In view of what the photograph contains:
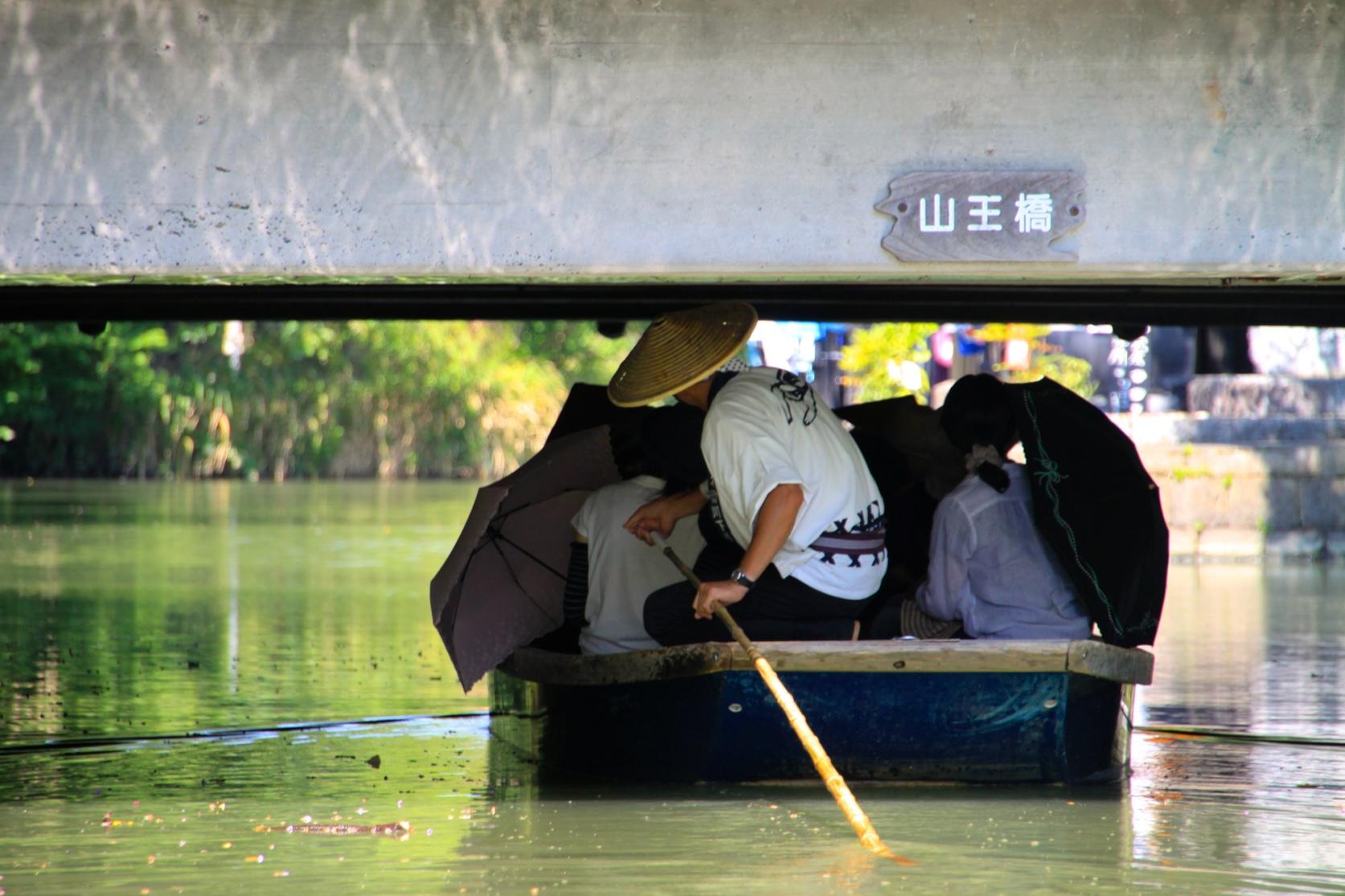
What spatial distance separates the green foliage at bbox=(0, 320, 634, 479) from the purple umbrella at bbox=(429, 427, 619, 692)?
27.8 m

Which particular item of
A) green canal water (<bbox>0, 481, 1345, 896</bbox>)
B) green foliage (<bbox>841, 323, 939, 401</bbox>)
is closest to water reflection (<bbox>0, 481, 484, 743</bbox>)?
green canal water (<bbox>0, 481, 1345, 896</bbox>)

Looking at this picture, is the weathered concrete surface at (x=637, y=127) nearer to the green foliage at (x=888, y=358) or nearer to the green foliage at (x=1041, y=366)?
the green foliage at (x=1041, y=366)

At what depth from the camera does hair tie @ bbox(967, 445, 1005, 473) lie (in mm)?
6508

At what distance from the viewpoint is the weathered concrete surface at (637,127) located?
5.48 m

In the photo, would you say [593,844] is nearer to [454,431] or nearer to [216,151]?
[216,151]

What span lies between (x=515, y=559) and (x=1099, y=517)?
7.80 feet

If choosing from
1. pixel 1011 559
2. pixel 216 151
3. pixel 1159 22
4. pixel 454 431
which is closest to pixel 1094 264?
pixel 1159 22

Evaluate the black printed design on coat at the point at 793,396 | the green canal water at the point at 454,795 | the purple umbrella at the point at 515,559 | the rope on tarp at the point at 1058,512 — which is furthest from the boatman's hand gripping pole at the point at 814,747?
the purple umbrella at the point at 515,559

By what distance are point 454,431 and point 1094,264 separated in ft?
112

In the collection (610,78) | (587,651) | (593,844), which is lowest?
(593,844)

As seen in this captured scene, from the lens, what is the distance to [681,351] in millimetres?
6285

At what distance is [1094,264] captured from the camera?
553cm

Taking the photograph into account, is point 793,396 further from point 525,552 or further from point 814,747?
point 525,552

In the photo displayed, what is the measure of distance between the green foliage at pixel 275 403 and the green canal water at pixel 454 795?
926 inches
